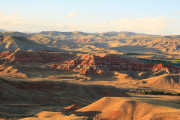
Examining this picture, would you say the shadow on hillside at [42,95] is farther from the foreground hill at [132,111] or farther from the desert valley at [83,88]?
the foreground hill at [132,111]

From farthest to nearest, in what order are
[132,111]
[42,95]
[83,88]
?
[83,88] < [42,95] < [132,111]

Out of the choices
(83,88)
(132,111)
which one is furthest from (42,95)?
(132,111)

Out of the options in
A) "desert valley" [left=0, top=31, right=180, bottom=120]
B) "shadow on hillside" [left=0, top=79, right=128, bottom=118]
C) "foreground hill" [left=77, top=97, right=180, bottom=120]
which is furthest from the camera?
"shadow on hillside" [left=0, top=79, right=128, bottom=118]

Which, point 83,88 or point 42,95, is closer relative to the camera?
point 42,95

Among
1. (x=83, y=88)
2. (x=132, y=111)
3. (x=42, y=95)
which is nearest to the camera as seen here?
(x=132, y=111)

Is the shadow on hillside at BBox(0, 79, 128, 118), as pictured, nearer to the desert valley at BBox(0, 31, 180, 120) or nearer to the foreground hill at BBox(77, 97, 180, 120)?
the desert valley at BBox(0, 31, 180, 120)

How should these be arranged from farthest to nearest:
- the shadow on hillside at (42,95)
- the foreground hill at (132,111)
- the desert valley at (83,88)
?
the shadow on hillside at (42,95), the desert valley at (83,88), the foreground hill at (132,111)

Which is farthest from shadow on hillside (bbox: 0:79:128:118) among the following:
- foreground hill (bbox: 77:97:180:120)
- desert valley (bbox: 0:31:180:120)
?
foreground hill (bbox: 77:97:180:120)

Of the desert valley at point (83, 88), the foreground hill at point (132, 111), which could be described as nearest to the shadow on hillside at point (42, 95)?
the desert valley at point (83, 88)

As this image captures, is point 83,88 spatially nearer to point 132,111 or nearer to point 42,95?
point 42,95

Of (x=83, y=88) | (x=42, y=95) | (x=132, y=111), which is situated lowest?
(x=42, y=95)

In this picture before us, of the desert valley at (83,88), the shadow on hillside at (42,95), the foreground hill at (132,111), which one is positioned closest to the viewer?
the foreground hill at (132,111)

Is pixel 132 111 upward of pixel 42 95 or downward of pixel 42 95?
upward
